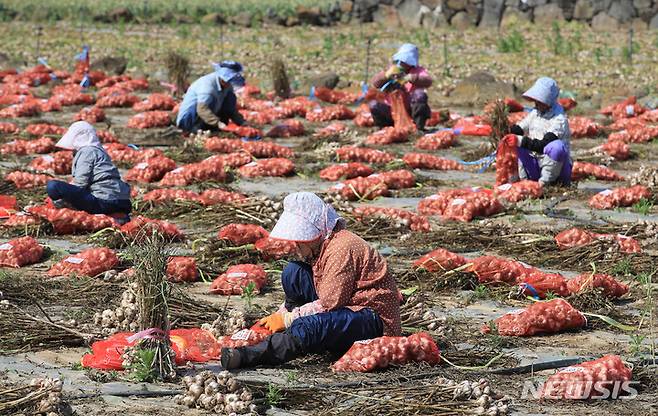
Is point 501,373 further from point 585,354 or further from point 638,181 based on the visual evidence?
point 638,181

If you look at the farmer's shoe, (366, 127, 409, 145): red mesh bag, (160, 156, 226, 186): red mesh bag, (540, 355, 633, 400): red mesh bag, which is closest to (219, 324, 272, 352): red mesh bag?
the farmer's shoe

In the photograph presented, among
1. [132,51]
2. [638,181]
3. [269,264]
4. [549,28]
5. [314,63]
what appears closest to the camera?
[269,264]

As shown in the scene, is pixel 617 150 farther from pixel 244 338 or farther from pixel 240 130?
pixel 244 338

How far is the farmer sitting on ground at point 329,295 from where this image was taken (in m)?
6.46

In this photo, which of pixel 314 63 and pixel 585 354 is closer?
pixel 585 354

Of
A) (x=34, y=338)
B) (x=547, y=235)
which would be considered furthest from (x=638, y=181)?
(x=34, y=338)

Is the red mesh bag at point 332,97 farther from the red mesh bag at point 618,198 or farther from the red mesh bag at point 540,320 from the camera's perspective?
the red mesh bag at point 540,320

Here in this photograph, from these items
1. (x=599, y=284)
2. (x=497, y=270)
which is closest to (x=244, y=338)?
(x=497, y=270)

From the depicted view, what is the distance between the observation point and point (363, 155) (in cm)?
1380

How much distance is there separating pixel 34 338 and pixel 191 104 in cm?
868

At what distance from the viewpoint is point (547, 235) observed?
32.0 ft

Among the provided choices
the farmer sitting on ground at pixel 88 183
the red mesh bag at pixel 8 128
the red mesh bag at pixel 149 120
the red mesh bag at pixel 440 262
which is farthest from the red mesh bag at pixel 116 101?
the red mesh bag at pixel 440 262

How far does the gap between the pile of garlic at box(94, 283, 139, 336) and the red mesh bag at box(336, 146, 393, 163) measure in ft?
22.8

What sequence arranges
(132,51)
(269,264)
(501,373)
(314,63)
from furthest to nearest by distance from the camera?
(132,51)
(314,63)
(269,264)
(501,373)
